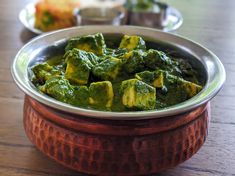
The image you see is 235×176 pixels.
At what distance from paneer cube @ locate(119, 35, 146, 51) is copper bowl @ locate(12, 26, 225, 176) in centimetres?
19

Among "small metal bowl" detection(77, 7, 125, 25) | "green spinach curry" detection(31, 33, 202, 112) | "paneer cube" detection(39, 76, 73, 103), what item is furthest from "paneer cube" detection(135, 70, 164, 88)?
"small metal bowl" detection(77, 7, 125, 25)

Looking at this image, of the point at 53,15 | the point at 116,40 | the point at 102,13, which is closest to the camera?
the point at 116,40

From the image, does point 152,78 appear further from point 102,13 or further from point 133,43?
point 102,13

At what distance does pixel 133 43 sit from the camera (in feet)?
3.04

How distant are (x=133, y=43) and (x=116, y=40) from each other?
0.31ft

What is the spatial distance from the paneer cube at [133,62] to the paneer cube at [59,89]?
0.40 feet

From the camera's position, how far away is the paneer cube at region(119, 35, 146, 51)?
0.92 m

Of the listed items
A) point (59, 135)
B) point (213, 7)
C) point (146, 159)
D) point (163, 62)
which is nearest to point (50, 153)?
point (59, 135)

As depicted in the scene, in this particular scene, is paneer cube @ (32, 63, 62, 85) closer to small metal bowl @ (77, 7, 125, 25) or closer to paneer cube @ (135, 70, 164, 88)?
paneer cube @ (135, 70, 164, 88)

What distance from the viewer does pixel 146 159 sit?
0.72 metres

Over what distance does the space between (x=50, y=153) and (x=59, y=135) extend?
0.05 meters

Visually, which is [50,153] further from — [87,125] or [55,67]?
[55,67]

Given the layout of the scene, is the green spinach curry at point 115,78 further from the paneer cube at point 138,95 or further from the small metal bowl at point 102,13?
the small metal bowl at point 102,13

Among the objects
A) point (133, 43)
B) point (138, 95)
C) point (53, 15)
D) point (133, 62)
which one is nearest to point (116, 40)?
point (133, 43)
